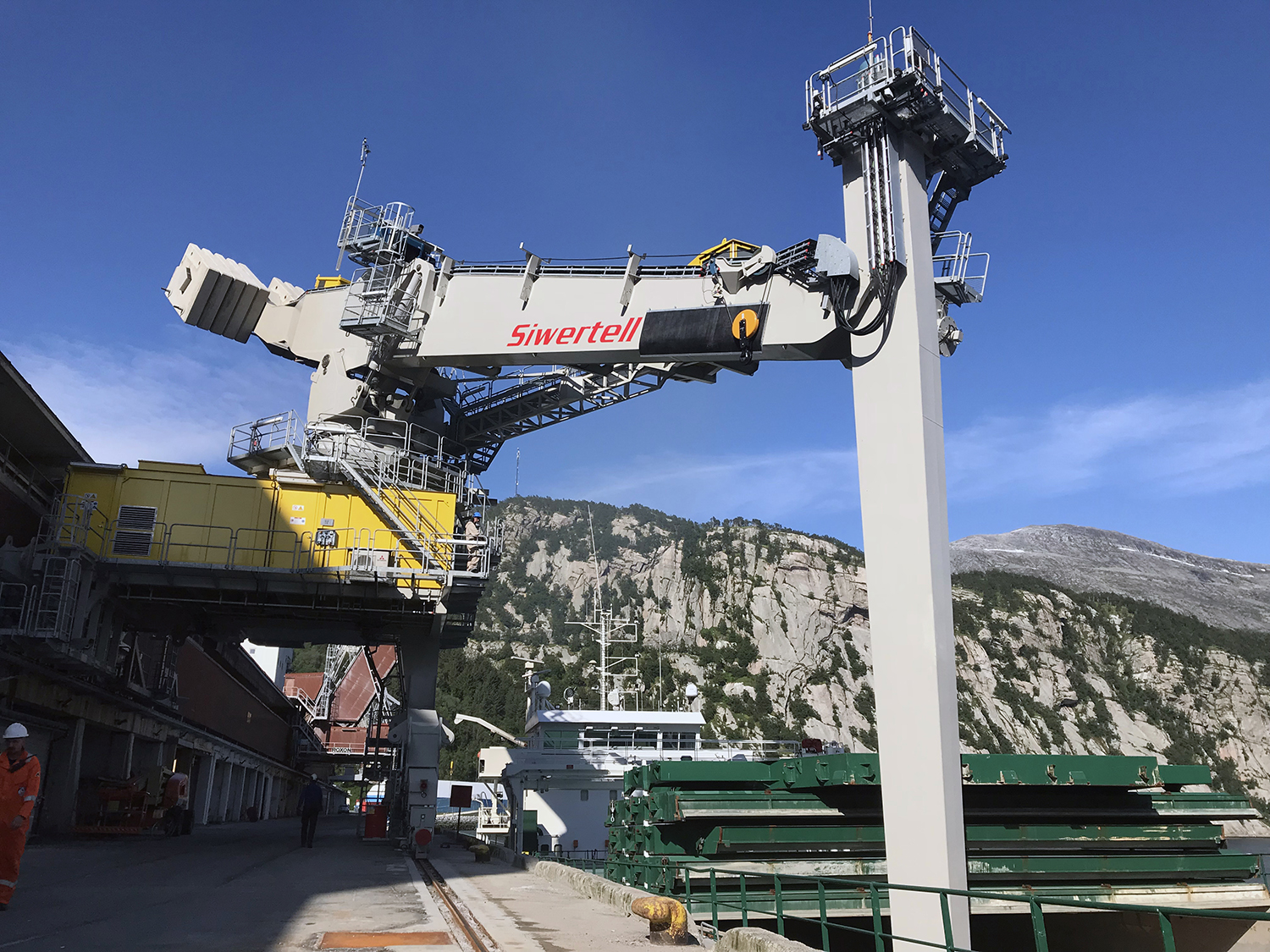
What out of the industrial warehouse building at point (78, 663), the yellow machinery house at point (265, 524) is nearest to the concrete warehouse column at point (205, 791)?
the industrial warehouse building at point (78, 663)

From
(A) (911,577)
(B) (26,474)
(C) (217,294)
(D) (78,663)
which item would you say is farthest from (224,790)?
(A) (911,577)

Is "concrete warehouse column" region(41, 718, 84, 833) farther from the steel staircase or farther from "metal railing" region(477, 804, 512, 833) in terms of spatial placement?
"metal railing" region(477, 804, 512, 833)

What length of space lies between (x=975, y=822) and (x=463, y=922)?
11.2 metres

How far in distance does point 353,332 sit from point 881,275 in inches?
501

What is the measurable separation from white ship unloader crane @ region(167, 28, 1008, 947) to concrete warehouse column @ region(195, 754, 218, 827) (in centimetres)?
1747

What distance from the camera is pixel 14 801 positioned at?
8.40 meters

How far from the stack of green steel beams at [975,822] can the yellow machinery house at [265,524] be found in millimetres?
8292

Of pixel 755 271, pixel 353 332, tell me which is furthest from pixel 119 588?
pixel 755 271

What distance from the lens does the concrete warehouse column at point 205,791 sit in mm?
34531

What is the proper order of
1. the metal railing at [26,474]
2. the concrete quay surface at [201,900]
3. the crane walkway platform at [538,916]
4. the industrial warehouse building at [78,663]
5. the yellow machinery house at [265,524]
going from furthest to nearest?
1. the yellow machinery house at [265,524]
2. the metal railing at [26,474]
3. the industrial warehouse building at [78,663]
4. the crane walkway platform at [538,916]
5. the concrete quay surface at [201,900]

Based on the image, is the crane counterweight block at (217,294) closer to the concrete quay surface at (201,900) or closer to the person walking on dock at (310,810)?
the person walking on dock at (310,810)

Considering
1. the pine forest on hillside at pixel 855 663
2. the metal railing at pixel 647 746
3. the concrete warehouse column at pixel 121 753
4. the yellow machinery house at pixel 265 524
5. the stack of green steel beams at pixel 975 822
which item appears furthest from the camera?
the pine forest on hillside at pixel 855 663

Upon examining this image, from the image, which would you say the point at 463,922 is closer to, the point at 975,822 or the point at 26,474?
the point at 975,822

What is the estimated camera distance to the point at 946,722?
11.4 meters
